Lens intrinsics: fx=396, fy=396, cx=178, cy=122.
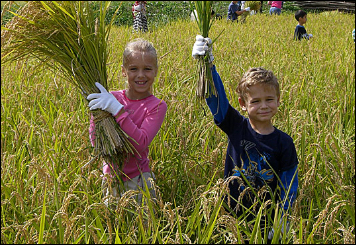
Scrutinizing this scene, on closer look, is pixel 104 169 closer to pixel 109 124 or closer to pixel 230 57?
pixel 109 124

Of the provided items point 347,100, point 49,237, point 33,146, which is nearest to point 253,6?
point 347,100

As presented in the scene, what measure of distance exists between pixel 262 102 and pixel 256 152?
0.24m

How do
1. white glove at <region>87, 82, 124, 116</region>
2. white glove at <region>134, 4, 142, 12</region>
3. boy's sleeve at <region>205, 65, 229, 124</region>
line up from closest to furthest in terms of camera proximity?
white glove at <region>87, 82, 124, 116</region> → boy's sleeve at <region>205, 65, 229, 124</region> → white glove at <region>134, 4, 142, 12</region>

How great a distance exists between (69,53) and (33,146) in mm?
828

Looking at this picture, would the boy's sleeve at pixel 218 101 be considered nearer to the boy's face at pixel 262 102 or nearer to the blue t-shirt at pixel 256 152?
the blue t-shirt at pixel 256 152

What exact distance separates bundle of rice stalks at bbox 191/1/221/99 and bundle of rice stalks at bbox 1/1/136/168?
418mm

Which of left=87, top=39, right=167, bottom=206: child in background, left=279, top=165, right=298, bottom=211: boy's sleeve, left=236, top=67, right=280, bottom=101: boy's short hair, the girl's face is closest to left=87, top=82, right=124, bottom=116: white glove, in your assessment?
left=87, top=39, right=167, bottom=206: child in background

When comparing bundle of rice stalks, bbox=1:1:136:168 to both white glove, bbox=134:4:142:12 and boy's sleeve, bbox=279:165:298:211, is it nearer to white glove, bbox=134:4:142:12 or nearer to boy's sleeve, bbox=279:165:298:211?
boy's sleeve, bbox=279:165:298:211

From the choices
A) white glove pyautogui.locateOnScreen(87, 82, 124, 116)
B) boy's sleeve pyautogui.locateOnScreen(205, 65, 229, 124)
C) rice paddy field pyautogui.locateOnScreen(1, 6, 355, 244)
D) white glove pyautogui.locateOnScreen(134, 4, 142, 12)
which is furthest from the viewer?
white glove pyautogui.locateOnScreen(134, 4, 142, 12)

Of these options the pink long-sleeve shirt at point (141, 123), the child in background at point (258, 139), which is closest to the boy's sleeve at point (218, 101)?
the child in background at point (258, 139)

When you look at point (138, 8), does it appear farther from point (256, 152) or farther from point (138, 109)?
point (256, 152)

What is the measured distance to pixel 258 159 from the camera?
1850 millimetres

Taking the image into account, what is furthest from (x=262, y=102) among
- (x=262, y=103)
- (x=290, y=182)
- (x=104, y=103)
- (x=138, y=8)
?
(x=138, y=8)

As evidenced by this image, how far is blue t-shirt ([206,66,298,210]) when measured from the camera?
1815 millimetres
